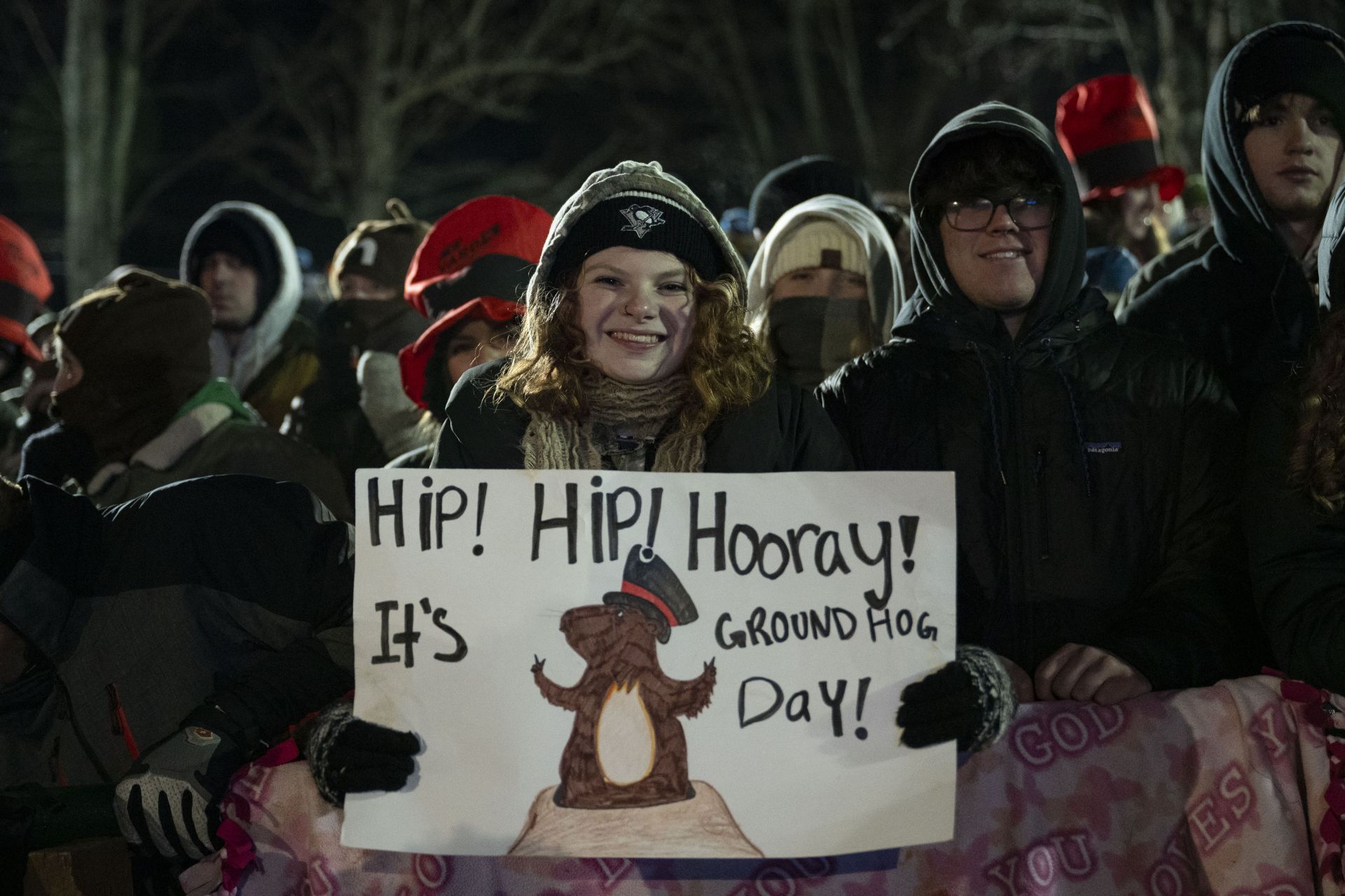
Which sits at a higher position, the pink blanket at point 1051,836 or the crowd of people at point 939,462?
the crowd of people at point 939,462

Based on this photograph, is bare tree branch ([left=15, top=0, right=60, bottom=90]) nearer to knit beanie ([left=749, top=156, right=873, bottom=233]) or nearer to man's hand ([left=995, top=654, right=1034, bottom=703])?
knit beanie ([left=749, top=156, right=873, bottom=233])

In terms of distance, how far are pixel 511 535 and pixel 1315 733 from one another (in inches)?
54.7

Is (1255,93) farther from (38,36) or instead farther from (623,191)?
(38,36)

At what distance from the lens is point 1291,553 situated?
2256 mm

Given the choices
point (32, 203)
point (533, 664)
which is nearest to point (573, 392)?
point (533, 664)

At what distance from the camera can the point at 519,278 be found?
385cm

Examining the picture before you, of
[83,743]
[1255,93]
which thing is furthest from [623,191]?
[1255,93]

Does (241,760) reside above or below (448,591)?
below

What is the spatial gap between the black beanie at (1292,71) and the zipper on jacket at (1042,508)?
4.35 ft

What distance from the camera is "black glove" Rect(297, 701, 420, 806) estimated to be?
206cm

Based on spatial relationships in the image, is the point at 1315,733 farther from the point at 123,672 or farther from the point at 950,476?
the point at 123,672

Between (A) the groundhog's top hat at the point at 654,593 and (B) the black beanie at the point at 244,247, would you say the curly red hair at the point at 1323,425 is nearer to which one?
(A) the groundhog's top hat at the point at 654,593

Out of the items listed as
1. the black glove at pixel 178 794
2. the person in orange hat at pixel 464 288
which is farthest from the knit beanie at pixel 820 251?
the black glove at pixel 178 794

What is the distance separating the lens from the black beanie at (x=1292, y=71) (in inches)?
124
